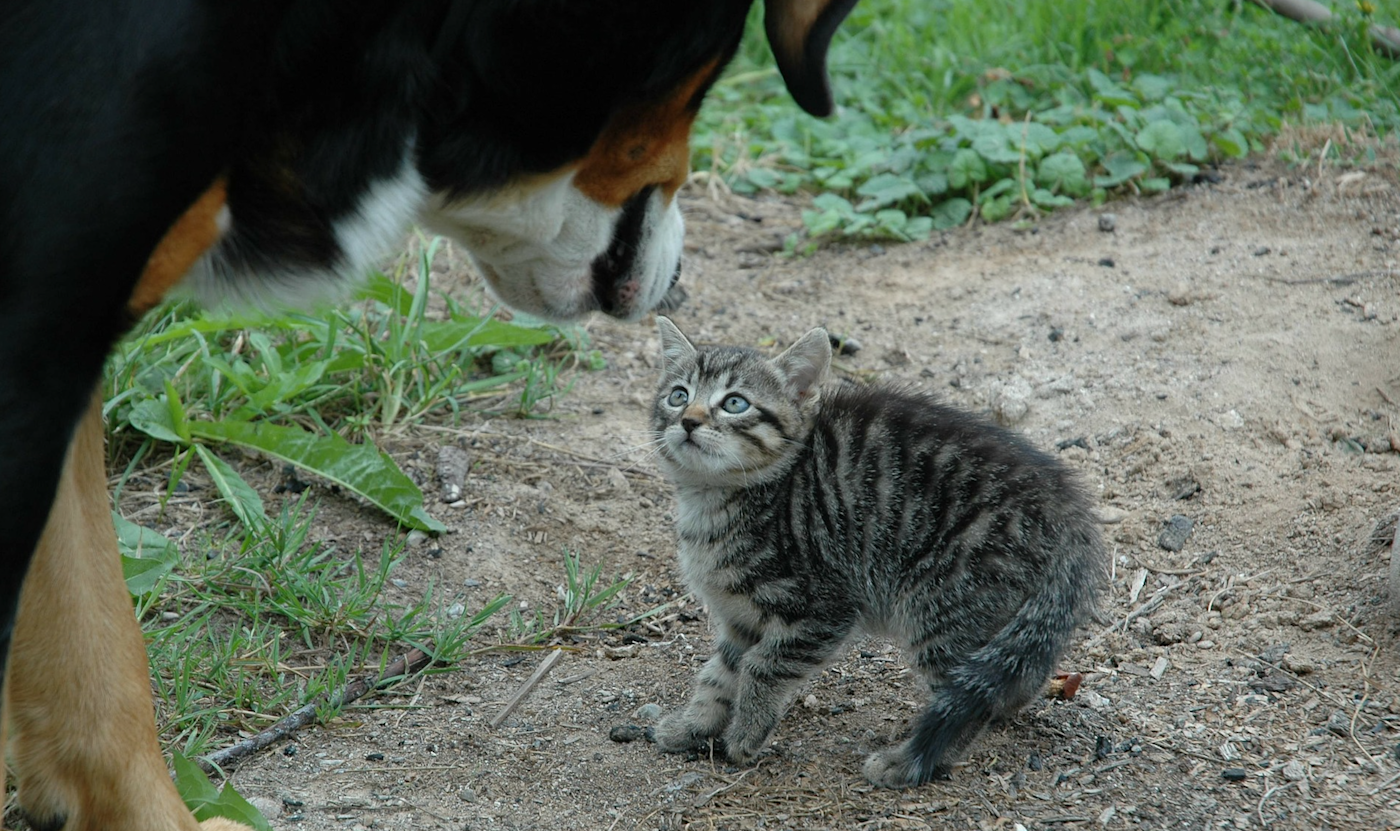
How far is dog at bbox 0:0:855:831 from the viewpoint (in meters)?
1.93

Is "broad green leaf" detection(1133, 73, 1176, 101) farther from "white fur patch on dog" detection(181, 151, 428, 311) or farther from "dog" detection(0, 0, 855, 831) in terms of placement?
"white fur patch on dog" detection(181, 151, 428, 311)

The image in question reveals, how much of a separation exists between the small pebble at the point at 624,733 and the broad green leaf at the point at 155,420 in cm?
180

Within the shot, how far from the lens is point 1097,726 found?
332cm

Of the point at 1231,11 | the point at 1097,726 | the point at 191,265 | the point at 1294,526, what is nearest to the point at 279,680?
the point at 191,265

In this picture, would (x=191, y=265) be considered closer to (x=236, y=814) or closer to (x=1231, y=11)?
(x=236, y=814)

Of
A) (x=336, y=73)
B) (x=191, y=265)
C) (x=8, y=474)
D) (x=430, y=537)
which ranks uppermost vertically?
(x=336, y=73)

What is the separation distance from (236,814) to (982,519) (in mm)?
1919

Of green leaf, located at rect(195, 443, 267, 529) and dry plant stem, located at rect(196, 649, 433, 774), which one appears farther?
green leaf, located at rect(195, 443, 267, 529)

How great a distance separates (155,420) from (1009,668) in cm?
282

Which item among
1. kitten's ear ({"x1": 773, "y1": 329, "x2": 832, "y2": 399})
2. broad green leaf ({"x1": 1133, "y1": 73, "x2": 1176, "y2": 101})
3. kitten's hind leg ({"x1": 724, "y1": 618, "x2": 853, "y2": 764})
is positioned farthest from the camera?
broad green leaf ({"x1": 1133, "y1": 73, "x2": 1176, "y2": 101})

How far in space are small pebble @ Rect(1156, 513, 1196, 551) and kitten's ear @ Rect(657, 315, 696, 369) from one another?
62.7 inches

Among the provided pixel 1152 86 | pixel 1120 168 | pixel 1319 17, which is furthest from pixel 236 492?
pixel 1319 17

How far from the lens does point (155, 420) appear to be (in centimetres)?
419

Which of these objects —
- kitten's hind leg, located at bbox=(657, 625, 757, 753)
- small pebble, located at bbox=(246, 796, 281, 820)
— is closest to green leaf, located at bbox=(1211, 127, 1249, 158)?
kitten's hind leg, located at bbox=(657, 625, 757, 753)
